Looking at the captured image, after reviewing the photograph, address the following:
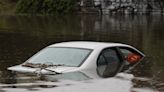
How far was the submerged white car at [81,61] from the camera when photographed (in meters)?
10.1

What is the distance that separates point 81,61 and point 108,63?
774 millimetres

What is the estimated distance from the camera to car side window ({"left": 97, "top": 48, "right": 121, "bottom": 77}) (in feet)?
34.8

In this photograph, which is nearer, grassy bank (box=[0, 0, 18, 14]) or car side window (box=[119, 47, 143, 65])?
car side window (box=[119, 47, 143, 65])

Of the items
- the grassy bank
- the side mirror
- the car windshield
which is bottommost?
the grassy bank

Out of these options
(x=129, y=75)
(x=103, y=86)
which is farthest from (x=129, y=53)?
(x=103, y=86)

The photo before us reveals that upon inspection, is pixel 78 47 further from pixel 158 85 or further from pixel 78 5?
pixel 78 5

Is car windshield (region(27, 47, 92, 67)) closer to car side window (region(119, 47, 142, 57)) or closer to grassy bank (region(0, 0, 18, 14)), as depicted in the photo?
car side window (region(119, 47, 142, 57))

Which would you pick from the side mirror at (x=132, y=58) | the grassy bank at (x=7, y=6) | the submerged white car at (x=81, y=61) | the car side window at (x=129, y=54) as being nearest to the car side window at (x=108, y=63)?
the submerged white car at (x=81, y=61)

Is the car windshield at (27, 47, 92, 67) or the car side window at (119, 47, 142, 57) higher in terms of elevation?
the car windshield at (27, 47, 92, 67)

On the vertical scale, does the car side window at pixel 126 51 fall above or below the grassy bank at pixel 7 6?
above

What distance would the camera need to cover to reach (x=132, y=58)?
11852mm

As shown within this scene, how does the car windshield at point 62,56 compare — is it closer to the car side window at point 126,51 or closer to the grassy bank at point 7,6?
the car side window at point 126,51

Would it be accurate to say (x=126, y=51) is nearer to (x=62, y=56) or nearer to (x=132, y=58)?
(x=132, y=58)

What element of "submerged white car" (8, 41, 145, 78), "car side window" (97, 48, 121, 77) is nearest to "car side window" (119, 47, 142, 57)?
"submerged white car" (8, 41, 145, 78)
